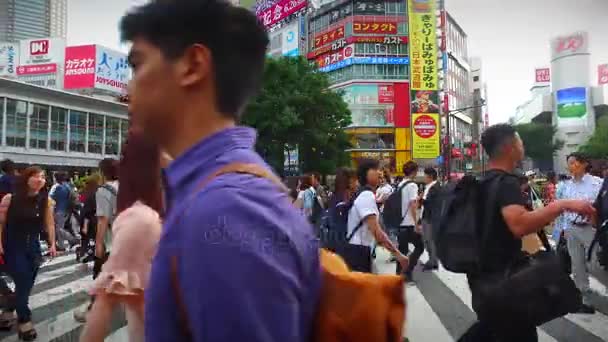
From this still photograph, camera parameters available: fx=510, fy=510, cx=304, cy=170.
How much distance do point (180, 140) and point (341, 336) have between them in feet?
1.60

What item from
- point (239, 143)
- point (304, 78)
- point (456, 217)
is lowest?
point (456, 217)

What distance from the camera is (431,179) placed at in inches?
375

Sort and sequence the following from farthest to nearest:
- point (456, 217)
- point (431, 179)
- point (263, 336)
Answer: point (431, 179) → point (456, 217) → point (263, 336)

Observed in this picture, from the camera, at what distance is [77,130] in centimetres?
5078

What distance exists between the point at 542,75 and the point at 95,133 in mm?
104129

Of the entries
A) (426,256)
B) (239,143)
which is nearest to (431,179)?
(426,256)

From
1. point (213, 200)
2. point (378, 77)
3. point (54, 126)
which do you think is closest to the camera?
point (213, 200)

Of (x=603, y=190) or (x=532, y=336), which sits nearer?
(x=532, y=336)

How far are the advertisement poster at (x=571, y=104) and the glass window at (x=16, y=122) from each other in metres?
85.7

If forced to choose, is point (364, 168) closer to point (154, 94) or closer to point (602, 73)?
point (154, 94)

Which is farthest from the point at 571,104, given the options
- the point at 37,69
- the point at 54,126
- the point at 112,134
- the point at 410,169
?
the point at 410,169

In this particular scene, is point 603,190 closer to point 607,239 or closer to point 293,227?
point 607,239

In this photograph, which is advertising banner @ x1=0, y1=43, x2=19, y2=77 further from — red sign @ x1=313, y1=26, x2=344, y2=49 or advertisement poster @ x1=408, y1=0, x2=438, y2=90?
advertisement poster @ x1=408, y1=0, x2=438, y2=90

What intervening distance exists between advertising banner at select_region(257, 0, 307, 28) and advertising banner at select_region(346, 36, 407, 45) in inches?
408
